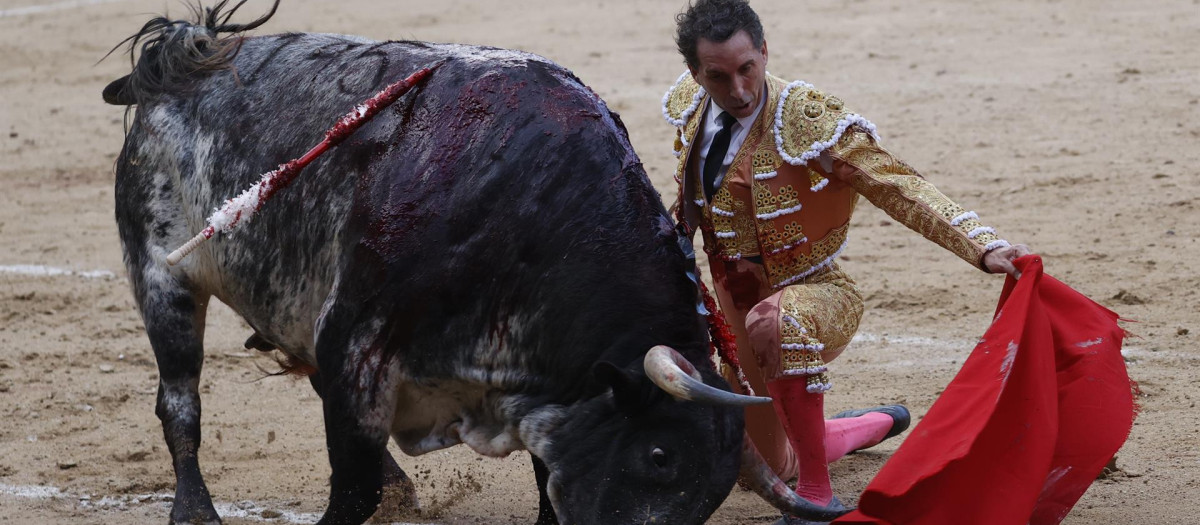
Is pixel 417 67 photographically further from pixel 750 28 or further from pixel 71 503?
pixel 71 503

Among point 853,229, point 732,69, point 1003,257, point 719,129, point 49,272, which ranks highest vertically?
point 732,69

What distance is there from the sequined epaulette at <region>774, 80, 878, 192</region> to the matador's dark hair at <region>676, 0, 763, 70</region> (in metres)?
0.23

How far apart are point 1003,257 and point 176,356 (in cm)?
234

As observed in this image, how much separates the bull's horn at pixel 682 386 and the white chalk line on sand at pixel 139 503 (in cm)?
164

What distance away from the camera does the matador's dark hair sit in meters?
3.47

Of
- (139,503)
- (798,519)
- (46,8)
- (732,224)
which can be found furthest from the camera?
(46,8)

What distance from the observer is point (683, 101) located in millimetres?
3969

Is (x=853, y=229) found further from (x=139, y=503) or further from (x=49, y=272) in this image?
(x=49, y=272)

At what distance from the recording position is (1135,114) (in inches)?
307

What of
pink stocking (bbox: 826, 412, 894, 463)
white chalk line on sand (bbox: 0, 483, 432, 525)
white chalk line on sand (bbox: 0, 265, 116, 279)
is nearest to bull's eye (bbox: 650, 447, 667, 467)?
pink stocking (bbox: 826, 412, 894, 463)

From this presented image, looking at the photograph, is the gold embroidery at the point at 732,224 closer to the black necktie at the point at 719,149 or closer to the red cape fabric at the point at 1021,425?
the black necktie at the point at 719,149

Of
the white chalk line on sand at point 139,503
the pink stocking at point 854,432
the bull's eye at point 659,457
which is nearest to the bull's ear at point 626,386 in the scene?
the bull's eye at point 659,457

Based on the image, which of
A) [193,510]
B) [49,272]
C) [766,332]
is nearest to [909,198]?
[766,332]

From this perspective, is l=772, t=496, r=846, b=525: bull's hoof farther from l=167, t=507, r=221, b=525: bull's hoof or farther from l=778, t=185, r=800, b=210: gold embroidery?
l=167, t=507, r=221, b=525: bull's hoof
